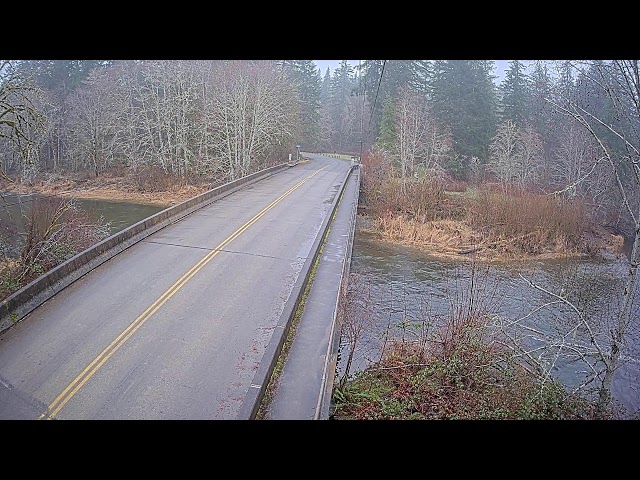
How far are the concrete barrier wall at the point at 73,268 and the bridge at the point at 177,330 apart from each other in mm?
31

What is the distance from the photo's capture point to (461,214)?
101ft

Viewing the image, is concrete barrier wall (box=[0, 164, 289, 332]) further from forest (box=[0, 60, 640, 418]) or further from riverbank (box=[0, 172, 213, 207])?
riverbank (box=[0, 172, 213, 207])

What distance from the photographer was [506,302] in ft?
55.2

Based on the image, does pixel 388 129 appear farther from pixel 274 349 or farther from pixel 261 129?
pixel 274 349

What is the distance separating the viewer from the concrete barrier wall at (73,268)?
32.9 feet

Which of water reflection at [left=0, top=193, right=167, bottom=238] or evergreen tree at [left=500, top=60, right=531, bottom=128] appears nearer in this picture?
water reflection at [left=0, top=193, right=167, bottom=238]

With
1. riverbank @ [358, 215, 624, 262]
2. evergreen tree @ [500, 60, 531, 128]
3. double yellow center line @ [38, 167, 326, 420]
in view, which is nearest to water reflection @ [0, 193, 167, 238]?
double yellow center line @ [38, 167, 326, 420]

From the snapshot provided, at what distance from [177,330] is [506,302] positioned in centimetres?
1171

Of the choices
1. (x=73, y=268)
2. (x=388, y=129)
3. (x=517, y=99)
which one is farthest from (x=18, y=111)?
(x=517, y=99)

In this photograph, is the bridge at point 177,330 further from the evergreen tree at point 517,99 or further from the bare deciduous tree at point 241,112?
the evergreen tree at point 517,99

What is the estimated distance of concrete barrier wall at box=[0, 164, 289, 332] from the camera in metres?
10.0

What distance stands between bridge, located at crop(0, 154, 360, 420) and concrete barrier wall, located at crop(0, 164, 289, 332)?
0.10 feet

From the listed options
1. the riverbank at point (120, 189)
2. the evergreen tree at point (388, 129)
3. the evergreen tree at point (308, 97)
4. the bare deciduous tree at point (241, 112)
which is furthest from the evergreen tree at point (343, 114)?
the riverbank at point (120, 189)
